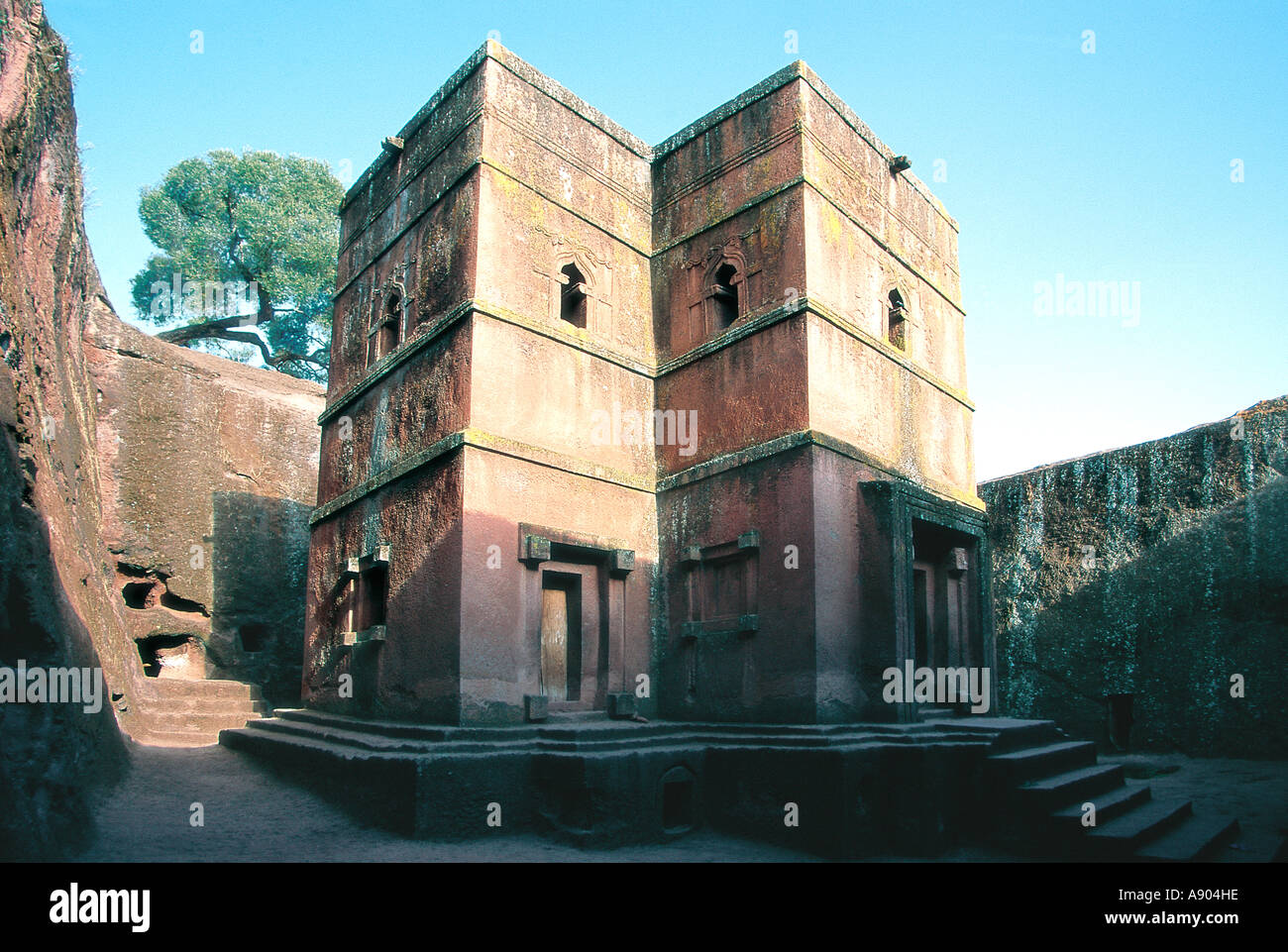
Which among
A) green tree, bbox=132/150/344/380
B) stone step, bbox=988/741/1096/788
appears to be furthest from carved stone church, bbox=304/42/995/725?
green tree, bbox=132/150/344/380

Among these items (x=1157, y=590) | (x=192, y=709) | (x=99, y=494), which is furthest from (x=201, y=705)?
(x=1157, y=590)

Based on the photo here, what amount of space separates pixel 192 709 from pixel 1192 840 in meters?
10.4

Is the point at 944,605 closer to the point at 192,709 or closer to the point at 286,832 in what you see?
the point at 286,832

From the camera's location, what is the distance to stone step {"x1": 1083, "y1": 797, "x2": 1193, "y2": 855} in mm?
6258

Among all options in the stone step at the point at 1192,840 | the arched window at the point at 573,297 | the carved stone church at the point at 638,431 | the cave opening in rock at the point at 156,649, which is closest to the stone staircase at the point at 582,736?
the carved stone church at the point at 638,431

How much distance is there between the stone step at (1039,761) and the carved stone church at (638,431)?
942 mm

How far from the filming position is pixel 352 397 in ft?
33.1

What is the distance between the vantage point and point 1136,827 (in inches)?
257

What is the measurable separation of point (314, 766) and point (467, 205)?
216 inches

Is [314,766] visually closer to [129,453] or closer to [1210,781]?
[129,453]

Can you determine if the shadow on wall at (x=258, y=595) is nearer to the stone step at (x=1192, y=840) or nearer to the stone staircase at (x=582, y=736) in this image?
the stone staircase at (x=582, y=736)

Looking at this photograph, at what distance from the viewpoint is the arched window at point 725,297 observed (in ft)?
30.6

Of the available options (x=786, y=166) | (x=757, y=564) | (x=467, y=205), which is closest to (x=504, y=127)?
(x=467, y=205)

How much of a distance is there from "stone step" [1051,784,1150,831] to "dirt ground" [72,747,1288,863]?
0.53 metres
